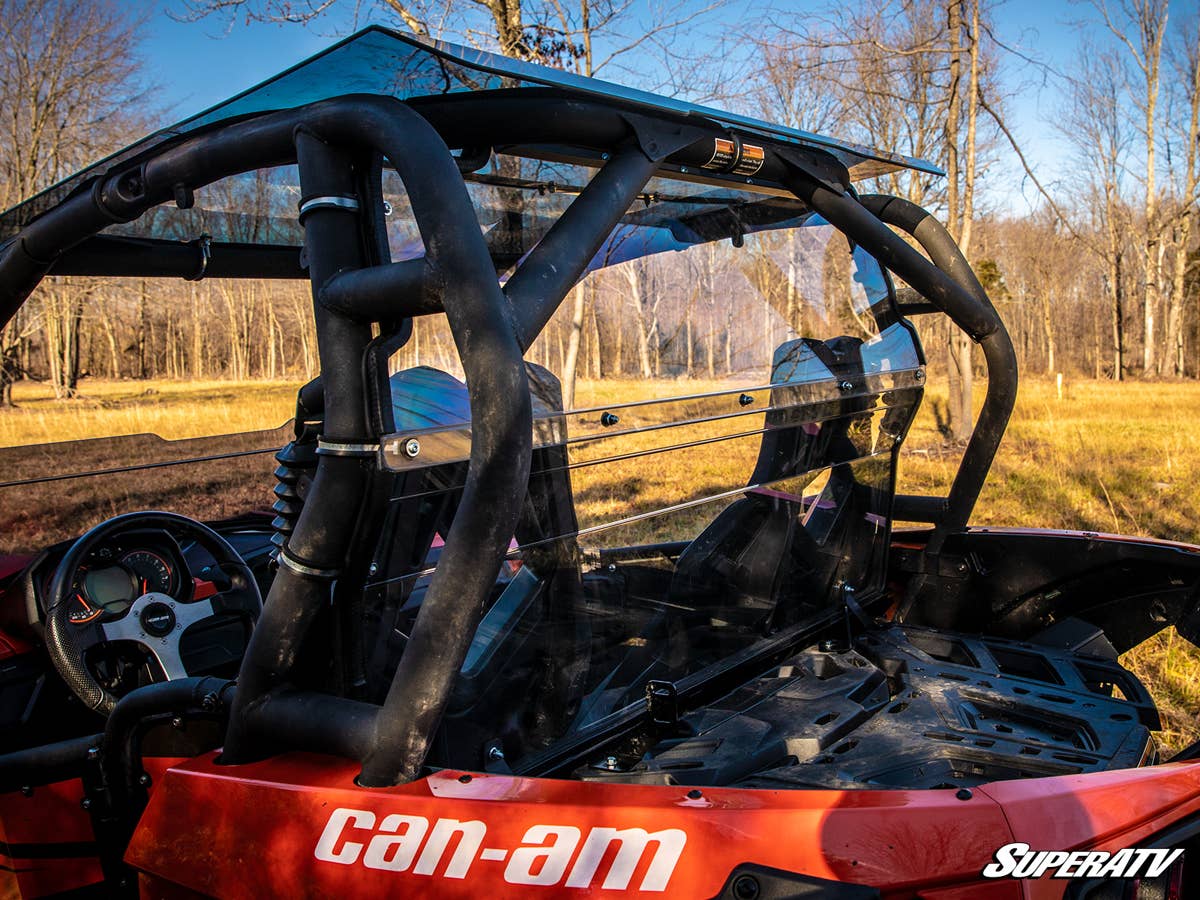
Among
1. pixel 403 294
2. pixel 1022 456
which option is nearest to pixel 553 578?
pixel 403 294

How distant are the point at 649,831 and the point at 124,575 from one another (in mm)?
2301

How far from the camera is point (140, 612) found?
293cm

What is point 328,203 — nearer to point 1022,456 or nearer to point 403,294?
point 403,294

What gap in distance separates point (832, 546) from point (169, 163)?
2501 mm

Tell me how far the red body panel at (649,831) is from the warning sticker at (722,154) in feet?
5.24

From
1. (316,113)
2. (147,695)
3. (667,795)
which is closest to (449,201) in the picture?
(316,113)

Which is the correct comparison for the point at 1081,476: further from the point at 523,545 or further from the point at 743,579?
the point at 523,545

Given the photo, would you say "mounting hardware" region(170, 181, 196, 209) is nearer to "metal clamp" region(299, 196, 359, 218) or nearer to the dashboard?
"metal clamp" region(299, 196, 359, 218)

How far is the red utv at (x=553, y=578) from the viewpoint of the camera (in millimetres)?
1556

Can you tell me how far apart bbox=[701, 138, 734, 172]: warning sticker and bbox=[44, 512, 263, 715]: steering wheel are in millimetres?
2231

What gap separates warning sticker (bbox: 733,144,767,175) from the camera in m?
2.38

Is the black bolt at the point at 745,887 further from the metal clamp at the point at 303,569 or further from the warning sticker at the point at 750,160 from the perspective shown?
the warning sticker at the point at 750,160

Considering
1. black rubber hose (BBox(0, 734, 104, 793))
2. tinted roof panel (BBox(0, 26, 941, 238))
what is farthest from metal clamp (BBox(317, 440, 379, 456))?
black rubber hose (BBox(0, 734, 104, 793))

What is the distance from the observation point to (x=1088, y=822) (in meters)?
1.53
